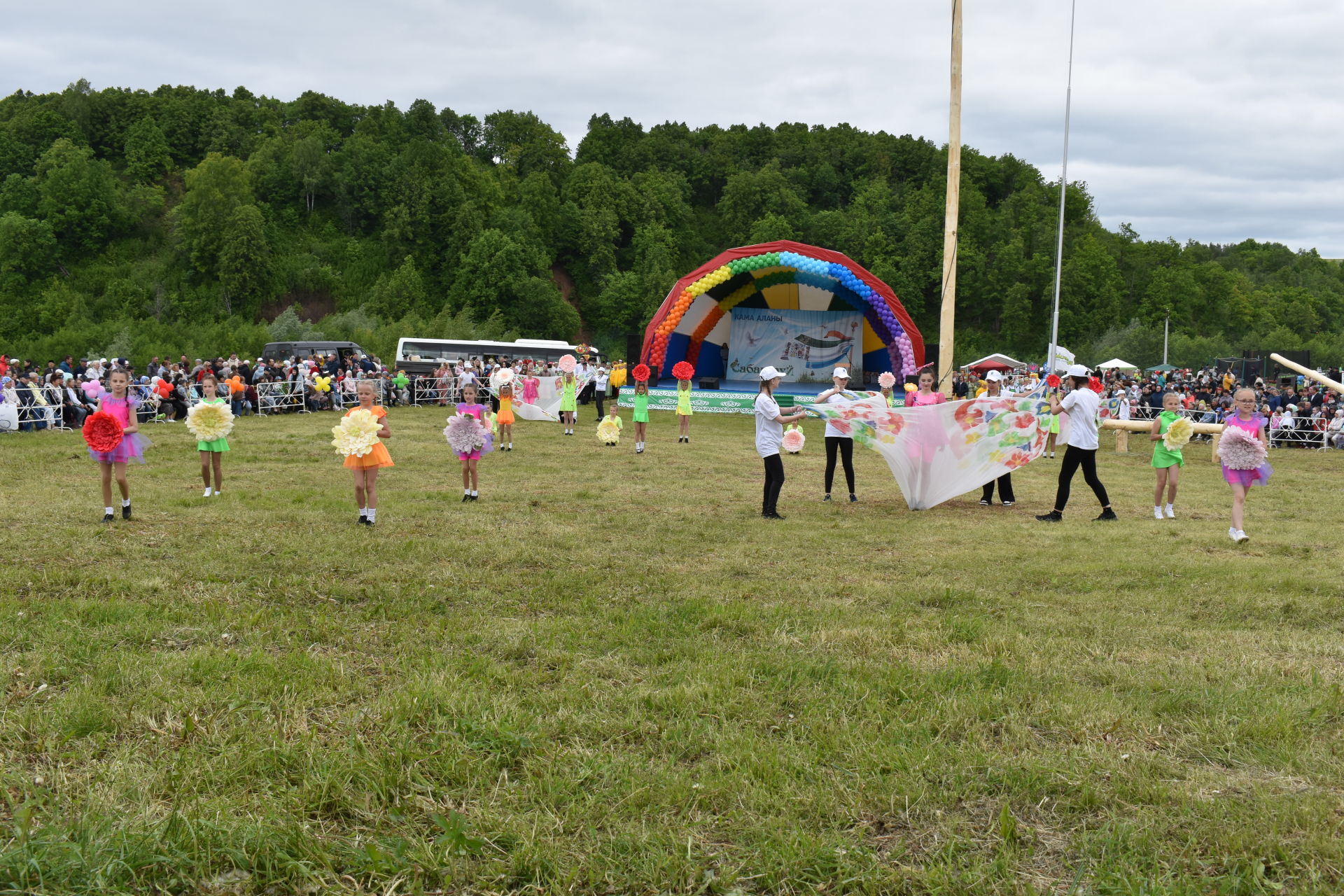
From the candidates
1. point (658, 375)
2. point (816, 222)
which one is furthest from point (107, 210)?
point (658, 375)

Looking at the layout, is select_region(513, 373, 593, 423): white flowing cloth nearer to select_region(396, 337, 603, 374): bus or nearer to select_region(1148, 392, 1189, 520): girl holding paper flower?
select_region(396, 337, 603, 374): bus

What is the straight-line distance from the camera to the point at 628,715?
16.1 feet

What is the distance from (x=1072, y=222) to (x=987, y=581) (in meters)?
86.7

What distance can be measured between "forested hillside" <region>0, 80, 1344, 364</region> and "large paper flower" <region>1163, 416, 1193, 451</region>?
49.2 metres

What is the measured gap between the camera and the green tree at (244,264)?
7044 centimetres

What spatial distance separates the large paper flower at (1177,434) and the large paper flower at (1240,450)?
145 cm

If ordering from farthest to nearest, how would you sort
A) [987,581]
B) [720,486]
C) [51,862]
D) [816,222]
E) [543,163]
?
1. [543,163]
2. [816,222]
3. [720,486]
4. [987,581]
5. [51,862]

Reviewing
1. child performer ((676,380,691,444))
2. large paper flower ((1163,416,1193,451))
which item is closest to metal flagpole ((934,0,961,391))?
child performer ((676,380,691,444))

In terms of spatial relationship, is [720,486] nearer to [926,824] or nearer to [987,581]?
[987,581]

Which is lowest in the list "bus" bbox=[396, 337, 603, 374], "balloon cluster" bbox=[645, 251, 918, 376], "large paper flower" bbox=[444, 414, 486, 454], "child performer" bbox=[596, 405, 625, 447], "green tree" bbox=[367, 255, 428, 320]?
"child performer" bbox=[596, 405, 625, 447]

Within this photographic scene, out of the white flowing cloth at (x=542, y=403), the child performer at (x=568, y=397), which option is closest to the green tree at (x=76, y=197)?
the white flowing cloth at (x=542, y=403)

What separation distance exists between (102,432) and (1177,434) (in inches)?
466

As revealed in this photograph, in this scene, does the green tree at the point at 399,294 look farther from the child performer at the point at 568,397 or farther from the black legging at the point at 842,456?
the black legging at the point at 842,456

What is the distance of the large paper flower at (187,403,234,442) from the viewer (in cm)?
1202
